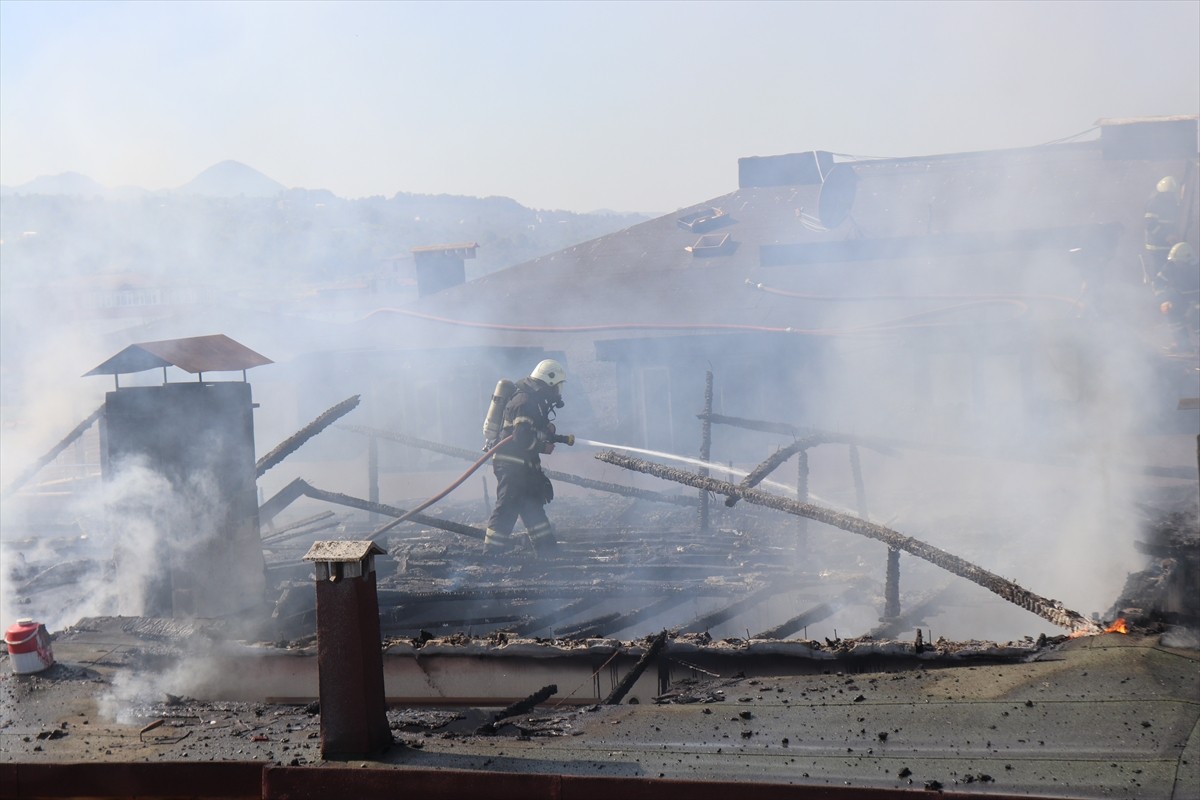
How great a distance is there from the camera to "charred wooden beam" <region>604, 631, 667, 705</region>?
203 inches

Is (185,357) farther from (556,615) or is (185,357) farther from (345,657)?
(345,657)

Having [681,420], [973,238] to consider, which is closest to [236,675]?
[681,420]

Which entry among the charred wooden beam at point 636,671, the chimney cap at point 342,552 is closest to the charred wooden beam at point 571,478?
the charred wooden beam at point 636,671

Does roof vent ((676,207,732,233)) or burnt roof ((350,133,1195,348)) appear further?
roof vent ((676,207,732,233))

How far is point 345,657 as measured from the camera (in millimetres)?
3957

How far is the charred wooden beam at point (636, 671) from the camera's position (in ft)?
16.9

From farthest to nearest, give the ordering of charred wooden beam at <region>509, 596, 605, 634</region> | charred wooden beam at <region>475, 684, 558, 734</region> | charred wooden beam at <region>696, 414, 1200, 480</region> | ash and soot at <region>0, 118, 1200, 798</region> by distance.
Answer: charred wooden beam at <region>696, 414, 1200, 480</region> → charred wooden beam at <region>509, 596, 605, 634</region> → charred wooden beam at <region>475, 684, 558, 734</region> → ash and soot at <region>0, 118, 1200, 798</region>

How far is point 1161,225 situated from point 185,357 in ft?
52.2

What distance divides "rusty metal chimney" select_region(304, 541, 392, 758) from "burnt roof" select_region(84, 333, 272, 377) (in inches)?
153

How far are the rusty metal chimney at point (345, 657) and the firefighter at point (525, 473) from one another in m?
5.38

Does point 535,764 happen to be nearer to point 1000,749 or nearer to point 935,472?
point 1000,749

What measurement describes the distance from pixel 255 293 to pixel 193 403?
3523 cm

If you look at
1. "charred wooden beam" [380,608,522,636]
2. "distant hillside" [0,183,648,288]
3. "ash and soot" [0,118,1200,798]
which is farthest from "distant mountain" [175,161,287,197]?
"charred wooden beam" [380,608,522,636]

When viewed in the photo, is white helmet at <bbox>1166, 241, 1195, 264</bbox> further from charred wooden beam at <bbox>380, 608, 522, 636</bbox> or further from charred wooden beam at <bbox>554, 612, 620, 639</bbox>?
charred wooden beam at <bbox>380, 608, 522, 636</bbox>
